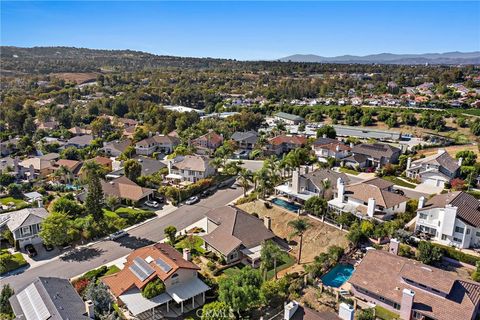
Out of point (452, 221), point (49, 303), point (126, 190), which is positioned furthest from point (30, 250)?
point (452, 221)

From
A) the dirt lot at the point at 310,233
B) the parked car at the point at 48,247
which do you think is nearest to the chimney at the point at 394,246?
the dirt lot at the point at 310,233

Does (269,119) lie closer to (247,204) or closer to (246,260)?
(247,204)

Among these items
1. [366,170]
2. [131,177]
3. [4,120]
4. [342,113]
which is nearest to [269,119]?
[342,113]

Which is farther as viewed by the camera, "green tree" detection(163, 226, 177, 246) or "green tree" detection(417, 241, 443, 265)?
"green tree" detection(163, 226, 177, 246)

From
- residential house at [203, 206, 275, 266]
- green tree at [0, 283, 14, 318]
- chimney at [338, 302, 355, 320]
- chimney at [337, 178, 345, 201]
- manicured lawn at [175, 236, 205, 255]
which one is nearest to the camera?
chimney at [338, 302, 355, 320]

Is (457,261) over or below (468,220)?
below

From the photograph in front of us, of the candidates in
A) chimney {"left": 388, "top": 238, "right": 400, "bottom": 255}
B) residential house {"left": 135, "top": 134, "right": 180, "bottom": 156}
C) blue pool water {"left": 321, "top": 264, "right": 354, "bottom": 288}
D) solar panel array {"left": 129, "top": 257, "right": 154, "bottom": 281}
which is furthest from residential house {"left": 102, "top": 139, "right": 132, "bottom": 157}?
chimney {"left": 388, "top": 238, "right": 400, "bottom": 255}

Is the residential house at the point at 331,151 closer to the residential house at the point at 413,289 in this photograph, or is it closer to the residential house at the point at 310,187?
the residential house at the point at 310,187

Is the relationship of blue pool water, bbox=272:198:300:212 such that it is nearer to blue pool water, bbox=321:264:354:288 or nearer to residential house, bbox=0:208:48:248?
blue pool water, bbox=321:264:354:288
